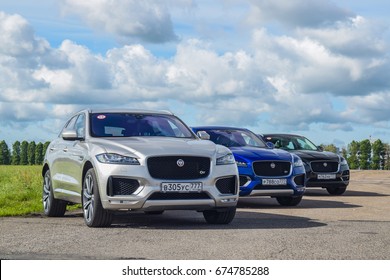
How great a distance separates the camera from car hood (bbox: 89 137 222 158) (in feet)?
34.2

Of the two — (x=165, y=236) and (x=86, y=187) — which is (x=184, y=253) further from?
(x=86, y=187)

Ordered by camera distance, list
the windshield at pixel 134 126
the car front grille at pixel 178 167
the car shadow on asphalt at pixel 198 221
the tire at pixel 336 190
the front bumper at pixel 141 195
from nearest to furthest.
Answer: the front bumper at pixel 141 195
the car front grille at pixel 178 167
the car shadow on asphalt at pixel 198 221
the windshield at pixel 134 126
the tire at pixel 336 190

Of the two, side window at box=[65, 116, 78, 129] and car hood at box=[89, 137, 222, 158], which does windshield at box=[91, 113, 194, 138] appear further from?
side window at box=[65, 116, 78, 129]

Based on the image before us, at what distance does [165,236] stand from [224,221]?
1.86 meters

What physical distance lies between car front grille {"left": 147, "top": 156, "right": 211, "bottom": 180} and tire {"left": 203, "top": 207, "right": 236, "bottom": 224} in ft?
2.69

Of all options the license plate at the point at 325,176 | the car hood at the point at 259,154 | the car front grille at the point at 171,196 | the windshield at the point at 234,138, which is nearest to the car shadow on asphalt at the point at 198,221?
the car front grille at the point at 171,196

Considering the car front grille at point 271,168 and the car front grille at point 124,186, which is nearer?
the car front grille at point 124,186

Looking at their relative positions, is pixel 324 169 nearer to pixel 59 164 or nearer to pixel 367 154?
pixel 59 164

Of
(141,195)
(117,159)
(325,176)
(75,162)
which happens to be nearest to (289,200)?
(325,176)

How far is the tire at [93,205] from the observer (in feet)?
34.6

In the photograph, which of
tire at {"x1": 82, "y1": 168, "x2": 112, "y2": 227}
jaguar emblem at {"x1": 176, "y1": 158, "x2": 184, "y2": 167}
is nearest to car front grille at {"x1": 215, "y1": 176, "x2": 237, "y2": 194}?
jaguar emblem at {"x1": 176, "y1": 158, "x2": 184, "y2": 167}

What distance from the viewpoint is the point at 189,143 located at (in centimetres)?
1104

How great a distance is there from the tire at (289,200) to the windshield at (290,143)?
4.34m

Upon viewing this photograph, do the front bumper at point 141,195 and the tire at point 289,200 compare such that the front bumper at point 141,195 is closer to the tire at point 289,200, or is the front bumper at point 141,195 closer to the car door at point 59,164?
the car door at point 59,164
